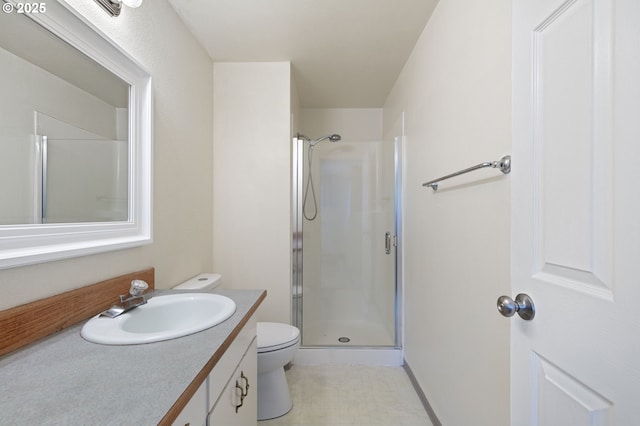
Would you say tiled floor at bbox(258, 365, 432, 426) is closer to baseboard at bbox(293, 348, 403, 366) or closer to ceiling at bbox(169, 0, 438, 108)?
baseboard at bbox(293, 348, 403, 366)

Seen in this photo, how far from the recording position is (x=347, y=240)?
2.92 m

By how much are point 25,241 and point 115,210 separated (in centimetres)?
39

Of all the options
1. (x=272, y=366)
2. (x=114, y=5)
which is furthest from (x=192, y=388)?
(x=114, y=5)

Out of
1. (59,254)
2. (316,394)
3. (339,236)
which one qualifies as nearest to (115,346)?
(59,254)

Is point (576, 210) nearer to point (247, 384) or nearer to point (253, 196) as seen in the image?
point (247, 384)

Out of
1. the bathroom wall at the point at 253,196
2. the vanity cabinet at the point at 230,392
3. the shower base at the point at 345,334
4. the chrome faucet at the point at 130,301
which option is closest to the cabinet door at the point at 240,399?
the vanity cabinet at the point at 230,392

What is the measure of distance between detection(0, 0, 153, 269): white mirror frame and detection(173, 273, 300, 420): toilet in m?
0.55

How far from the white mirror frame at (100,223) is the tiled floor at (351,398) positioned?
4.32 feet

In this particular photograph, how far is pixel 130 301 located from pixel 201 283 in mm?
667

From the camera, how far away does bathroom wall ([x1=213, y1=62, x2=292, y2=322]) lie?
2203mm

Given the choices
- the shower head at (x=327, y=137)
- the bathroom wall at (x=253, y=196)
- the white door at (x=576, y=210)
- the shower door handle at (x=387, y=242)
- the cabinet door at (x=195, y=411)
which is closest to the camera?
the white door at (x=576, y=210)

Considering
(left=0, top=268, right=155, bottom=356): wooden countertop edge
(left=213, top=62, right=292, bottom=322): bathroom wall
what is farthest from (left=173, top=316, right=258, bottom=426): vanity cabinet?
(left=213, top=62, right=292, bottom=322): bathroom wall

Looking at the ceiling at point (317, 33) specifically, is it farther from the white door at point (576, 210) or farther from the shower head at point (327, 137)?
the white door at point (576, 210)

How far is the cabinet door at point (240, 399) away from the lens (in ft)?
2.86
